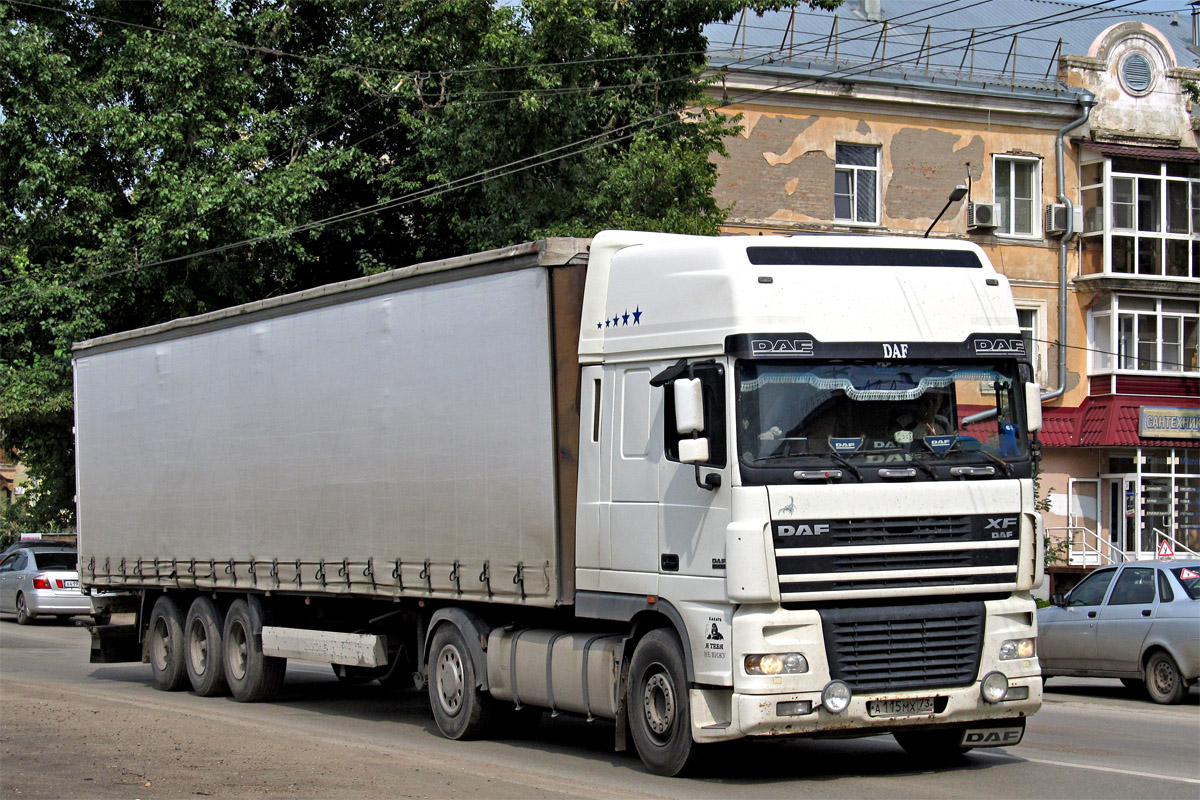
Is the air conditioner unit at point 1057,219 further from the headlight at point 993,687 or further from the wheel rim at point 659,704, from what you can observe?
the wheel rim at point 659,704

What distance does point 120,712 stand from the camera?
14023 millimetres

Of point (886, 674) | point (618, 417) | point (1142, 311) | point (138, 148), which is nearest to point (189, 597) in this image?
point (618, 417)

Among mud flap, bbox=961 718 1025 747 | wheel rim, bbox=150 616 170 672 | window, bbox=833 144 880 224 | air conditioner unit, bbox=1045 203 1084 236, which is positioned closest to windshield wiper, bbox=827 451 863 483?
mud flap, bbox=961 718 1025 747

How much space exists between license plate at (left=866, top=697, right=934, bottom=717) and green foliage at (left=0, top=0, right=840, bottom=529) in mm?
13560

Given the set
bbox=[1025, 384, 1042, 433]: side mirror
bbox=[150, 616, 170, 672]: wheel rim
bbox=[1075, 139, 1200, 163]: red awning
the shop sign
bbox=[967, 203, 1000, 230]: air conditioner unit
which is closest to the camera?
bbox=[1025, 384, 1042, 433]: side mirror

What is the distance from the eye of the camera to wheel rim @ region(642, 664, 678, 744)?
9870 mm

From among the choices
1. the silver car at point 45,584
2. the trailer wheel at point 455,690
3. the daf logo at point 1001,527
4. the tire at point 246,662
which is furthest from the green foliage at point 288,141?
the daf logo at point 1001,527

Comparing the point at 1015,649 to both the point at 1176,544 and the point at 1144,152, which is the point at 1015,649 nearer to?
the point at 1176,544

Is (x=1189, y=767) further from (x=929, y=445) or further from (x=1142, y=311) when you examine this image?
(x=1142, y=311)

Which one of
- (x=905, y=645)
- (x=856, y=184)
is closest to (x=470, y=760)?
(x=905, y=645)

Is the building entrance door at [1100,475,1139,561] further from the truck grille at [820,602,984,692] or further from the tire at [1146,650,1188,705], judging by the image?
the truck grille at [820,602,984,692]

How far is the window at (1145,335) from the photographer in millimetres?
36531

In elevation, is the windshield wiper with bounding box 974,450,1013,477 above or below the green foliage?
below

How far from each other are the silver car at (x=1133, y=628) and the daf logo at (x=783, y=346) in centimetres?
808
